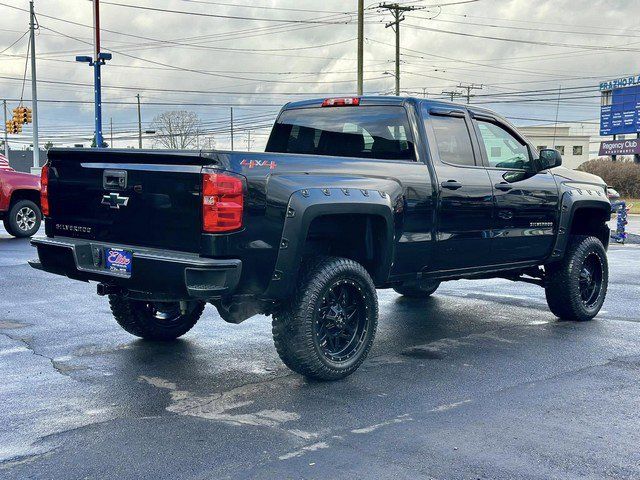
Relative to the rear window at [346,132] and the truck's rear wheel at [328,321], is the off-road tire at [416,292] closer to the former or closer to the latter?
the rear window at [346,132]

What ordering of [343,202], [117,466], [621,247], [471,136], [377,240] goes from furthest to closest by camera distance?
1. [621,247]
2. [471,136]
3. [377,240]
4. [343,202]
5. [117,466]

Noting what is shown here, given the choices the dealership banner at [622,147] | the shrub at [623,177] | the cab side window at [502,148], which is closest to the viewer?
the cab side window at [502,148]

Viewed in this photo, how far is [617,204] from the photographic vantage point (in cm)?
1538

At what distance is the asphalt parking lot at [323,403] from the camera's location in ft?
13.1

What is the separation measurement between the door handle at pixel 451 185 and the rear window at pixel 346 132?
1.10ft

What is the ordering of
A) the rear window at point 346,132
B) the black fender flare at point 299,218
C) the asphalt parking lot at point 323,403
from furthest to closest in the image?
the rear window at point 346,132
the black fender flare at point 299,218
the asphalt parking lot at point 323,403

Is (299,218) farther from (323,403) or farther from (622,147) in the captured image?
(622,147)

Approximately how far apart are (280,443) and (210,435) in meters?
0.41

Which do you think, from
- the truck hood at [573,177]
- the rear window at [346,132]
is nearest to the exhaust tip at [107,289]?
the rear window at [346,132]

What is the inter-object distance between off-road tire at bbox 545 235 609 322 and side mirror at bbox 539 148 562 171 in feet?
3.37

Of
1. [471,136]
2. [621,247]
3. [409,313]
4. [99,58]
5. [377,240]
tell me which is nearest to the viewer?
[377,240]

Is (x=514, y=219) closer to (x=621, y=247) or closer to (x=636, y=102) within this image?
(x=621, y=247)

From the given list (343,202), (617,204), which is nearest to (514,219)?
(343,202)

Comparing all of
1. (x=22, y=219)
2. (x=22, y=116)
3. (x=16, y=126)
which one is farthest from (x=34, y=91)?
(x=22, y=219)
